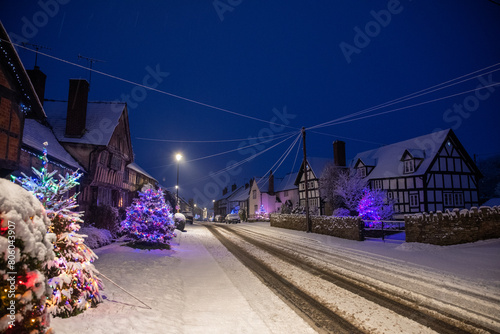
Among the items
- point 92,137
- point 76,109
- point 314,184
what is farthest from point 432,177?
point 76,109

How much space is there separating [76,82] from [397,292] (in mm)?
24815

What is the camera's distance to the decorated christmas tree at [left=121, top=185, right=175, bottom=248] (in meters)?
14.9

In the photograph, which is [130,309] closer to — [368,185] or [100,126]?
[100,126]

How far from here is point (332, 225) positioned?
21688 millimetres

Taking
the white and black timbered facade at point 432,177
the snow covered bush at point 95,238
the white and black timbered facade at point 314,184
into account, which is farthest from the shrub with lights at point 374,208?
the snow covered bush at point 95,238

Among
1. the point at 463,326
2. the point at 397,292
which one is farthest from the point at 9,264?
the point at 397,292

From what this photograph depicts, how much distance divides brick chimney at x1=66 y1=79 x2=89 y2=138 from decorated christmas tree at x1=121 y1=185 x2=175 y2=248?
10.6m

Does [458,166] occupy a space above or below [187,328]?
above

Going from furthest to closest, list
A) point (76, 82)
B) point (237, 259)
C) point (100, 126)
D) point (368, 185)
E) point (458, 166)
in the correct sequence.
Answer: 1. point (368, 185)
2. point (458, 166)
3. point (100, 126)
4. point (76, 82)
5. point (237, 259)

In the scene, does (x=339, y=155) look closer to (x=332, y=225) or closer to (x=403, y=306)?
(x=332, y=225)

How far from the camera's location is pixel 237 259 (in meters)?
12.9

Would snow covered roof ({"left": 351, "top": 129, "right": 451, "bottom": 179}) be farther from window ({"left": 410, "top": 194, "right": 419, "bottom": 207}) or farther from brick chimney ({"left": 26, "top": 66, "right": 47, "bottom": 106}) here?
brick chimney ({"left": 26, "top": 66, "right": 47, "bottom": 106})

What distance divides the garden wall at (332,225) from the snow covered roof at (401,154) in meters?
14.3

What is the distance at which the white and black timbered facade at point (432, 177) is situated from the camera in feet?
104
